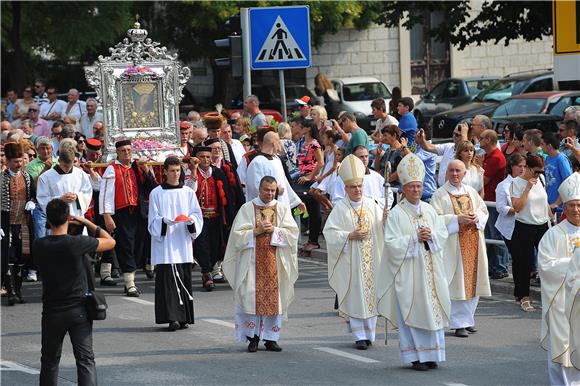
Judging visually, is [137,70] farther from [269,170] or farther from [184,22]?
[184,22]

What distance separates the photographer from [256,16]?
707 inches

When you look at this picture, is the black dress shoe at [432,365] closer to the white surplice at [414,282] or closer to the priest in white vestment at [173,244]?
the white surplice at [414,282]

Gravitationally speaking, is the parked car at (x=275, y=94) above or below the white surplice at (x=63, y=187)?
above

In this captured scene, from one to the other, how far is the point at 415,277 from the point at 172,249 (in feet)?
9.61

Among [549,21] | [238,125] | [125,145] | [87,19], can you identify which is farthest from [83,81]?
[125,145]

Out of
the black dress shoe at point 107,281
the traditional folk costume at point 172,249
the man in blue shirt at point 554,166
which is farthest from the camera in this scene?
the black dress shoe at point 107,281

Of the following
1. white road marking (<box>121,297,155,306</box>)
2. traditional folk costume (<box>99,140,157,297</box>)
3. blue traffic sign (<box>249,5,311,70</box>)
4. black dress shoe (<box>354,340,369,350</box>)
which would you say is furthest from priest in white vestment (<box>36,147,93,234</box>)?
black dress shoe (<box>354,340,369,350</box>)

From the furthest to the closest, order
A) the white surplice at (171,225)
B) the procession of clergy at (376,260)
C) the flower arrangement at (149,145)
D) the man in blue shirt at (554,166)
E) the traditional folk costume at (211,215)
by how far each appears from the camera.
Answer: the flower arrangement at (149,145) → the traditional folk costume at (211,215) → the man in blue shirt at (554,166) → the white surplice at (171,225) → the procession of clergy at (376,260)

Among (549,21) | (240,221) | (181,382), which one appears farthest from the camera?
(549,21)

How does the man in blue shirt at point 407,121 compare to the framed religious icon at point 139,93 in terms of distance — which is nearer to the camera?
the framed religious icon at point 139,93

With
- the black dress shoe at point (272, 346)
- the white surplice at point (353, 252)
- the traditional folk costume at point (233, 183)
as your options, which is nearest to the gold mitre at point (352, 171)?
the white surplice at point (353, 252)

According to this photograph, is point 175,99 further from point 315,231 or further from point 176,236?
point 176,236

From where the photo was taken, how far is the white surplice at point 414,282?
11.3 metres

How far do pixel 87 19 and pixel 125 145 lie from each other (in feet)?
72.1
